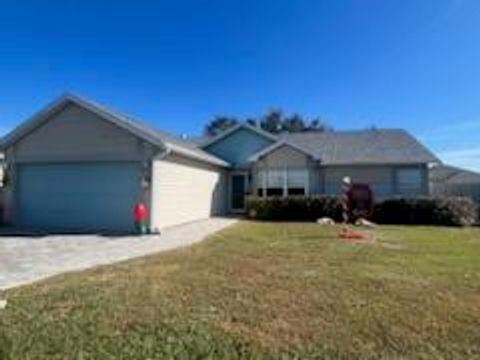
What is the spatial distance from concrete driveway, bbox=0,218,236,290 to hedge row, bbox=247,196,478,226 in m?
6.32

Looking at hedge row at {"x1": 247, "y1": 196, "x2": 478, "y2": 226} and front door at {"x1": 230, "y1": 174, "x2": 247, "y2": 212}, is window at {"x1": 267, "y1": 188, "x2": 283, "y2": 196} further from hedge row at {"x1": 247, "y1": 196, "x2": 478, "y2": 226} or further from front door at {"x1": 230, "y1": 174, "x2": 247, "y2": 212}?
hedge row at {"x1": 247, "y1": 196, "x2": 478, "y2": 226}

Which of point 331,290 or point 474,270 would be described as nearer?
point 331,290

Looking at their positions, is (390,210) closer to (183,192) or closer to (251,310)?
(183,192)

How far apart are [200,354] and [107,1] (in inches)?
557

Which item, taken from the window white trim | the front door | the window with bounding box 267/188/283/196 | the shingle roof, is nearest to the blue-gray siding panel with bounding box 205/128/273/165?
Result: the front door

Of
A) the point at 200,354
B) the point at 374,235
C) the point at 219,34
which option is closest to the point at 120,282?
the point at 200,354

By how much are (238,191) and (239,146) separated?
276 centimetres

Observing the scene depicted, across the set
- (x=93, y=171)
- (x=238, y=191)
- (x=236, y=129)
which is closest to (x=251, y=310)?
(x=93, y=171)

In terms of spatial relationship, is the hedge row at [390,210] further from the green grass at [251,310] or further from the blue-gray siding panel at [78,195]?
the green grass at [251,310]

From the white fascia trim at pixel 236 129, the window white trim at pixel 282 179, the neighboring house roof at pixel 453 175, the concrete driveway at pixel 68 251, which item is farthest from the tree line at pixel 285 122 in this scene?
the concrete driveway at pixel 68 251

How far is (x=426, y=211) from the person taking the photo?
19.4m

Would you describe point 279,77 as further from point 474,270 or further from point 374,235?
point 474,270

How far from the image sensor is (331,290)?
676 centimetres

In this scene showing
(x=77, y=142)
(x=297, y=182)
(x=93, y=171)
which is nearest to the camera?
(x=93, y=171)
